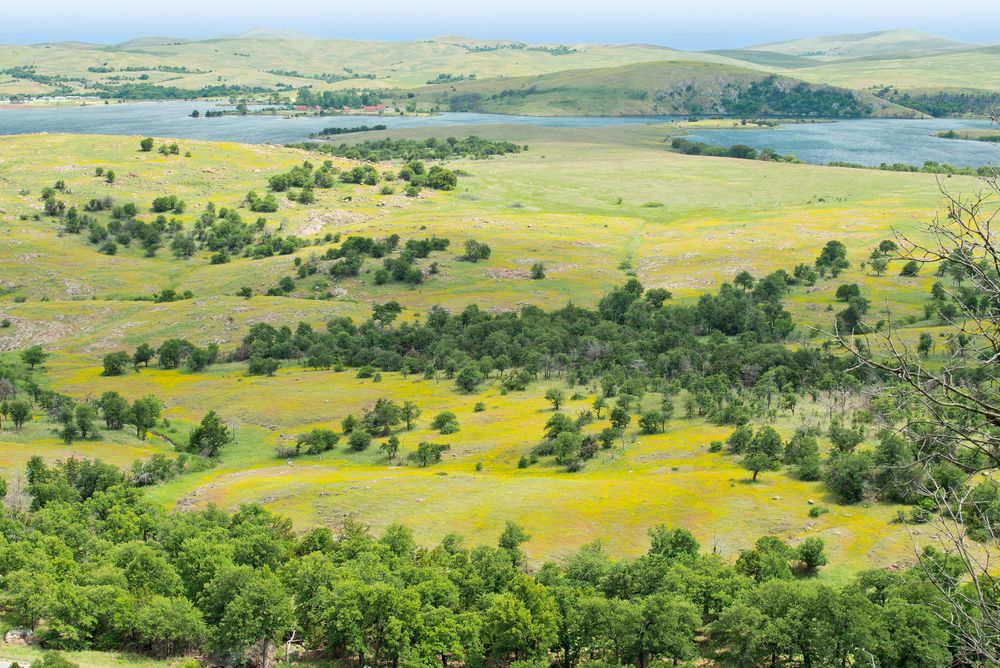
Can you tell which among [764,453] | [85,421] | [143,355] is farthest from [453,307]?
[764,453]

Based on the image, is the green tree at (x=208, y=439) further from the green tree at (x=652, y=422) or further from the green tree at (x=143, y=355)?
the green tree at (x=652, y=422)

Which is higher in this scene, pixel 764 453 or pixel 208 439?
pixel 764 453

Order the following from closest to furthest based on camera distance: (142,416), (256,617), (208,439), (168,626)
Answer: (168,626)
(256,617)
(208,439)
(142,416)

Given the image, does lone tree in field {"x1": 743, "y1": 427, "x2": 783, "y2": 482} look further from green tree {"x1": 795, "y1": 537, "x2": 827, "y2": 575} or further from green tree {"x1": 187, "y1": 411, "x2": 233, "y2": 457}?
green tree {"x1": 187, "y1": 411, "x2": 233, "y2": 457}

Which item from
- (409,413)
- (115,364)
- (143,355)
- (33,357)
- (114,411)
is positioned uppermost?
(33,357)

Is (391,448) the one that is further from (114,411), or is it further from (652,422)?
(114,411)

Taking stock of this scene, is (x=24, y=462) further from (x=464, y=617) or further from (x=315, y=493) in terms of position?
(x=464, y=617)

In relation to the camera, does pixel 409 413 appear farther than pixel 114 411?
Yes

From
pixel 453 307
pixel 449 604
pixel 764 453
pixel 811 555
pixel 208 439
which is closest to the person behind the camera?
pixel 449 604

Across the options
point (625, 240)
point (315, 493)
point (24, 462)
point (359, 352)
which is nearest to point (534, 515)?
point (315, 493)
